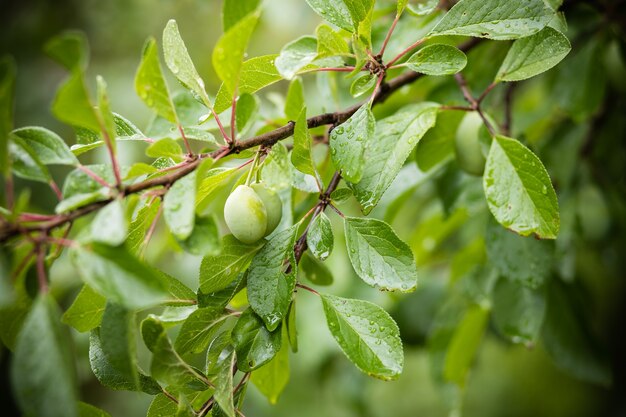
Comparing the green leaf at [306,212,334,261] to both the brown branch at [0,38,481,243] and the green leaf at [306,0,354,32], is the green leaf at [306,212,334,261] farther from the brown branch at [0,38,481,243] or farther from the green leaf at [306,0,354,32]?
the green leaf at [306,0,354,32]

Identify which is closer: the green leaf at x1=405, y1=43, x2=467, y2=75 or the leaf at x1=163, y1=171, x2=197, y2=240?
the leaf at x1=163, y1=171, x2=197, y2=240

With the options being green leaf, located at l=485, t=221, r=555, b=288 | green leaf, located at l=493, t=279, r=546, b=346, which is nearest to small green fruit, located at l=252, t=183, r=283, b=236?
green leaf, located at l=485, t=221, r=555, b=288

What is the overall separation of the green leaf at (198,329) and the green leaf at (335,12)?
33cm

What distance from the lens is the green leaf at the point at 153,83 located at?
49cm

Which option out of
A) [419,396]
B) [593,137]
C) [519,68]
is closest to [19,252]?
[519,68]

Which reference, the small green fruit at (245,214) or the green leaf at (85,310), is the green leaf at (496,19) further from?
the green leaf at (85,310)

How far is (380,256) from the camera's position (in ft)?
1.85

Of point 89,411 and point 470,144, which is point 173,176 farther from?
point 470,144

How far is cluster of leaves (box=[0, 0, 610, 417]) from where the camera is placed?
0.45m

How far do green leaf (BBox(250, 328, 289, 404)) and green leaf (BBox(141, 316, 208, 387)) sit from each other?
142 millimetres

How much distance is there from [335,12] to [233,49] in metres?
0.16

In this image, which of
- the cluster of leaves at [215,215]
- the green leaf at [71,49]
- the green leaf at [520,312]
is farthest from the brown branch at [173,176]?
the green leaf at [520,312]

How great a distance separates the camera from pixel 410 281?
542mm

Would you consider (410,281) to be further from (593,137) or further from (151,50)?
(593,137)
